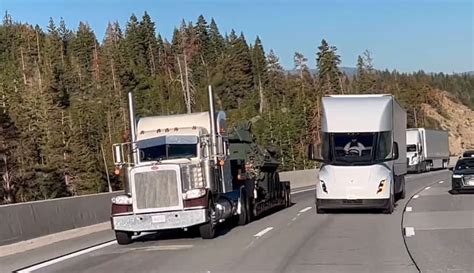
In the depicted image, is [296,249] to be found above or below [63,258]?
below

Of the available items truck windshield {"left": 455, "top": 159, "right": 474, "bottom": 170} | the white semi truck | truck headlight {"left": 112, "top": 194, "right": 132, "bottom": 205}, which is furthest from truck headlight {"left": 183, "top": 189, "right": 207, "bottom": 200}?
truck windshield {"left": 455, "top": 159, "right": 474, "bottom": 170}

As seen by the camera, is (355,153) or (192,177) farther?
(355,153)

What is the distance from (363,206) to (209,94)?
6.88 m

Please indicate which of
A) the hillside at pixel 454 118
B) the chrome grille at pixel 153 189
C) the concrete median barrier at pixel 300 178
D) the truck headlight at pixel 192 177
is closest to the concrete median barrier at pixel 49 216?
the chrome grille at pixel 153 189

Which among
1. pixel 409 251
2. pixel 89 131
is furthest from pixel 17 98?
pixel 409 251

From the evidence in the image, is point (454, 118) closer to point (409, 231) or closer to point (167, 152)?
point (409, 231)

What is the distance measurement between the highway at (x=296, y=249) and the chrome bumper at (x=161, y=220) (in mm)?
399

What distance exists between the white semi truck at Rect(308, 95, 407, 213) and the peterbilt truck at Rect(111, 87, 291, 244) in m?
3.21

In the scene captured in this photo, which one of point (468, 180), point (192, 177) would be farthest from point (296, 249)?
point (468, 180)

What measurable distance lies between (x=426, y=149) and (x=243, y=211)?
163ft

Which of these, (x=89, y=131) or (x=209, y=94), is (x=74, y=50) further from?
(x=209, y=94)

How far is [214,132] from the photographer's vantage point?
62.3 feet

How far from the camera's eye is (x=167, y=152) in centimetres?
1845

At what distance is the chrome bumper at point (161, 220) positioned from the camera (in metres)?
17.1
